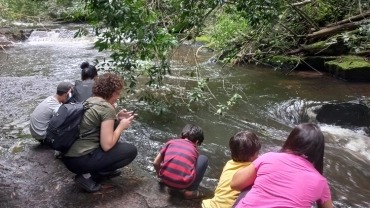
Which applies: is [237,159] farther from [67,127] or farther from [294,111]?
[294,111]

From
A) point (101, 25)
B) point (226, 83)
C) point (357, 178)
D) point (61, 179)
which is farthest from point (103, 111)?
point (226, 83)

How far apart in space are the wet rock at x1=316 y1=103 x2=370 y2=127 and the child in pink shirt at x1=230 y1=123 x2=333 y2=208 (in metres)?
5.40

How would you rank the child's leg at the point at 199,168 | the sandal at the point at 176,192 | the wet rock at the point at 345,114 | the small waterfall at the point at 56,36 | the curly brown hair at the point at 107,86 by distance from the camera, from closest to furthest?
the curly brown hair at the point at 107,86
the child's leg at the point at 199,168
the sandal at the point at 176,192
the wet rock at the point at 345,114
the small waterfall at the point at 56,36

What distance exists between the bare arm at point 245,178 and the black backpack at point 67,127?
4.69 ft

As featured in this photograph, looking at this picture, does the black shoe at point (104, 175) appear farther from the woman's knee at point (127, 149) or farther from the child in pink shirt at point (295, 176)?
the child in pink shirt at point (295, 176)

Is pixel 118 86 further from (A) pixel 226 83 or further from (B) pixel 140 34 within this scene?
(A) pixel 226 83

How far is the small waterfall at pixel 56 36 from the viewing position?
18828 mm

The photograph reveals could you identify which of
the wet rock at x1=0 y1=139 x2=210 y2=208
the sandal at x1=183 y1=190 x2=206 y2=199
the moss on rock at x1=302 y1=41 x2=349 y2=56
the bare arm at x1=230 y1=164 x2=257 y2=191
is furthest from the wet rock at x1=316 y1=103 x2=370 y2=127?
the bare arm at x1=230 y1=164 x2=257 y2=191

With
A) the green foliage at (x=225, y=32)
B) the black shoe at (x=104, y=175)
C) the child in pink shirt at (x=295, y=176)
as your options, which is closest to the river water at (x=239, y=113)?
the black shoe at (x=104, y=175)

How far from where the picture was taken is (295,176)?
7.66 ft

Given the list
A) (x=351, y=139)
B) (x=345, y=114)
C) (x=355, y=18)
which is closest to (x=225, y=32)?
(x=355, y=18)

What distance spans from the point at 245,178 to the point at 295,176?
0.41 m

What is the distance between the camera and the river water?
209 inches

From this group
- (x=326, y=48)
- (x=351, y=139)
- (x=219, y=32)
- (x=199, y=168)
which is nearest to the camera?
(x=199, y=168)
